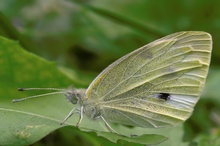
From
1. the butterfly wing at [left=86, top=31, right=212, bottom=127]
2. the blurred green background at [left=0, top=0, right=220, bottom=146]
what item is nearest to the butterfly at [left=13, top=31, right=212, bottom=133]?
the butterfly wing at [left=86, top=31, right=212, bottom=127]

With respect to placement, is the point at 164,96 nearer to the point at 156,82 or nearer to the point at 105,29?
the point at 156,82

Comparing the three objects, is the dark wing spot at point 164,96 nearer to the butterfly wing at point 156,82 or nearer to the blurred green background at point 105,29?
the butterfly wing at point 156,82

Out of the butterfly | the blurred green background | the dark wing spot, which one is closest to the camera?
the butterfly

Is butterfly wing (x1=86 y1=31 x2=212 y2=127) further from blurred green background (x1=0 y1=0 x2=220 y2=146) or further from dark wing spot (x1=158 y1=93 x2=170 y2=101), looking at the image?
blurred green background (x1=0 y1=0 x2=220 y2=146)

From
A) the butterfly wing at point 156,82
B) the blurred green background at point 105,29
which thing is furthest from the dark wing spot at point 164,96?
the blurred green background at point 105,29

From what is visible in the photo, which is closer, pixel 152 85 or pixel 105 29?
pixel 152 85

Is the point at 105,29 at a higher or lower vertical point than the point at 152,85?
lower

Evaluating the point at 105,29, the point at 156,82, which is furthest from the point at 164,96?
the point at 105,29
